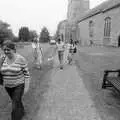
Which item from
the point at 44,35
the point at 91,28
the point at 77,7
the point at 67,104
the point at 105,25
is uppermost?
the point at 77,7

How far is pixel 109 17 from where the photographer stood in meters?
35.3

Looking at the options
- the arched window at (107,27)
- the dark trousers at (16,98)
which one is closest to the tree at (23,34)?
the arched window at (107,27)

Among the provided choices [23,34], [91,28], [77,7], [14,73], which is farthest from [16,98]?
[23,34]

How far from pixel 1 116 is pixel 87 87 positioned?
316 centimetres

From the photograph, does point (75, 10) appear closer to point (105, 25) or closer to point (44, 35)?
point (44, 35)

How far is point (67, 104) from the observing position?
4250mm

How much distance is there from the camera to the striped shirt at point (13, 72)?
2.87m

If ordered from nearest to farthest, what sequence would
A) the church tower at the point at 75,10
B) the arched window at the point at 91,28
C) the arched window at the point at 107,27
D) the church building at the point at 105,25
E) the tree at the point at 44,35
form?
the church building at the point at 105,25 < the arched window at the point at 107,27 < the arched window at the point at 91,28 < the church tower at the point at 75,10 < the tree at the point at 44,35

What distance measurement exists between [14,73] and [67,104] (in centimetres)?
196

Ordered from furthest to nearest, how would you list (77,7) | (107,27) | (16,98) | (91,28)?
(77,7) < (91,28) < (107,27) < (16,98)

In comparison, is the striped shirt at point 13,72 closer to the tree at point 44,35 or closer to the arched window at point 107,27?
the arched window at point 107,27

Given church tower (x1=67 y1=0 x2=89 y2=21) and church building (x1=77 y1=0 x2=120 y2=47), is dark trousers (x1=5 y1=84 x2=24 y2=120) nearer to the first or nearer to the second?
church building (x1=77 y1=0 x2=120 y2=47)

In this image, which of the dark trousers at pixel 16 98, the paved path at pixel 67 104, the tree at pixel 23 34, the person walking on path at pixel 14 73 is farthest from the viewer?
the tree at pixel 23 34

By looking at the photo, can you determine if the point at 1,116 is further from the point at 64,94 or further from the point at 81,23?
the point at 81,23
